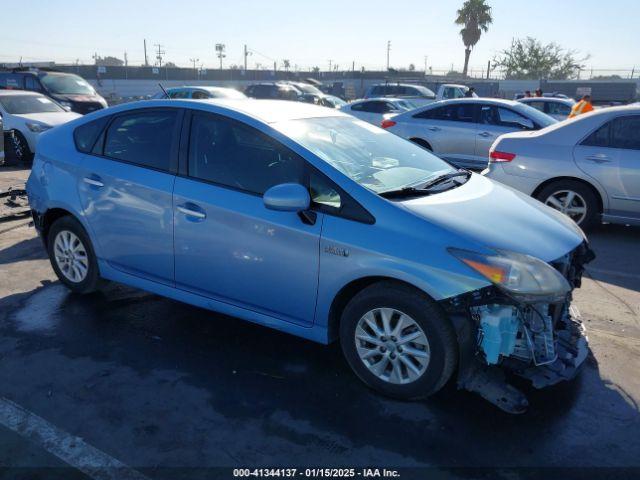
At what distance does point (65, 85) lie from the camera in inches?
662

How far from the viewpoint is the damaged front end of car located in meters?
2.85

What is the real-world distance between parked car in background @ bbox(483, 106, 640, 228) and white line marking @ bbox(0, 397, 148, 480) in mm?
5713

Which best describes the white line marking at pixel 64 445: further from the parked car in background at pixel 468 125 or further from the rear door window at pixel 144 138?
the parked car in background at pixel 468 125

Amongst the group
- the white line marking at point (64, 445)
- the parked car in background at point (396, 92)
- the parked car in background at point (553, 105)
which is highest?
the parked car in background at point (396, 92)

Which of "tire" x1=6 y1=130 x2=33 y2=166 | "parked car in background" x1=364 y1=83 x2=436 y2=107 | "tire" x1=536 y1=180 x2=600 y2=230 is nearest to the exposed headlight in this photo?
"tire" x1=6 y1=130 x2=33 y2=166

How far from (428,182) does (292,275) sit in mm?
1160

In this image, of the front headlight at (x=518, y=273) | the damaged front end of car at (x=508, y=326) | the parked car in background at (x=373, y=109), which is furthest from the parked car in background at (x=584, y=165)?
the parked car in background at (x=373, y=109)

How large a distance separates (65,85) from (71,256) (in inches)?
567

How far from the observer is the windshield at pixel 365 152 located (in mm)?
3486

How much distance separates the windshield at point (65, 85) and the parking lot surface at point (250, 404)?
14.2m

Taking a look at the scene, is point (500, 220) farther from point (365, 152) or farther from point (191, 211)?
point (191, 211)

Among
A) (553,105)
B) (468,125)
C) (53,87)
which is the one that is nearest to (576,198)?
(468,125)

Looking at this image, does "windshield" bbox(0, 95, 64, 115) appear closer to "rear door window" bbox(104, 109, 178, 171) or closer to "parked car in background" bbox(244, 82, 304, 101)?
"rear door window" bbox(104, 109, 178, 171)

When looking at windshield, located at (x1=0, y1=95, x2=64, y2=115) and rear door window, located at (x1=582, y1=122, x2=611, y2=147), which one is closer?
rear door window, located at (x1=582, y1=122, x2=611, y2=147)
